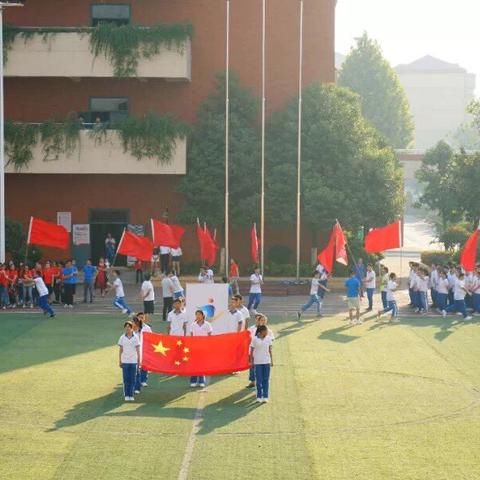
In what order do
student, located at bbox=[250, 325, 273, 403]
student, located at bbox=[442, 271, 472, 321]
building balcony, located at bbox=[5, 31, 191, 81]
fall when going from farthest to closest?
1. building balcony, located at bbox=[5, 31, 191, 81]
2. student, located at bbox=[442, 271, 472, 321]
3. student, located at bbox=[250, 325, 273, 403]

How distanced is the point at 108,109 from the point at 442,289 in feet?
66.8

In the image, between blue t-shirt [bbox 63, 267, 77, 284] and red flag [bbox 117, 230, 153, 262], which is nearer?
blue t-shirt [bbox 63, 267, 77, 284]

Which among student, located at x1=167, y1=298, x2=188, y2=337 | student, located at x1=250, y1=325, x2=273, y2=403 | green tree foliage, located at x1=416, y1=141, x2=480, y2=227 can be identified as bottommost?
student, located at x1=250, y1=325, x2=273, y2=403

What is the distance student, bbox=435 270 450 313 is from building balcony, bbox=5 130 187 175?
15.0m

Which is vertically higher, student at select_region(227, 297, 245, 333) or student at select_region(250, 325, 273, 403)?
student at select_region(227, 297, 245, 333)

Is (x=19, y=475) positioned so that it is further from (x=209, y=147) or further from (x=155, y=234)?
(x=209, y=147)

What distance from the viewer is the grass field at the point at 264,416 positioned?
52.5ft

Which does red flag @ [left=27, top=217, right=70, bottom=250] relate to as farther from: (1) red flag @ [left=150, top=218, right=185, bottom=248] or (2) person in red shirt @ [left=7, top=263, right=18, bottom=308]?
(1) red flag @ [left=150, top=218, right=185, bottom=248]

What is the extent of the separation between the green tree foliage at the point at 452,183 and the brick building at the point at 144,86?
761 centimetres

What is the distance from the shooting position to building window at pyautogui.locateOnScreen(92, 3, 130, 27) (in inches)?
1924

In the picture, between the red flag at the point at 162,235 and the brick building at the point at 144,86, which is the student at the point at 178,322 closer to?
the red flag at the point at 162,235

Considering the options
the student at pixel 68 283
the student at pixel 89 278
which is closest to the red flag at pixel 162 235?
the student at pixel 89 278

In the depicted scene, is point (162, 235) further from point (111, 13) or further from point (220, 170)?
point (111, 13)

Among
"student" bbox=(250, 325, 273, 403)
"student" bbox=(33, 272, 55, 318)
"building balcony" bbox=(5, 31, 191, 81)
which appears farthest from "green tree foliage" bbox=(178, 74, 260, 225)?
"student" bbox=(250, 325, 273, 403)
